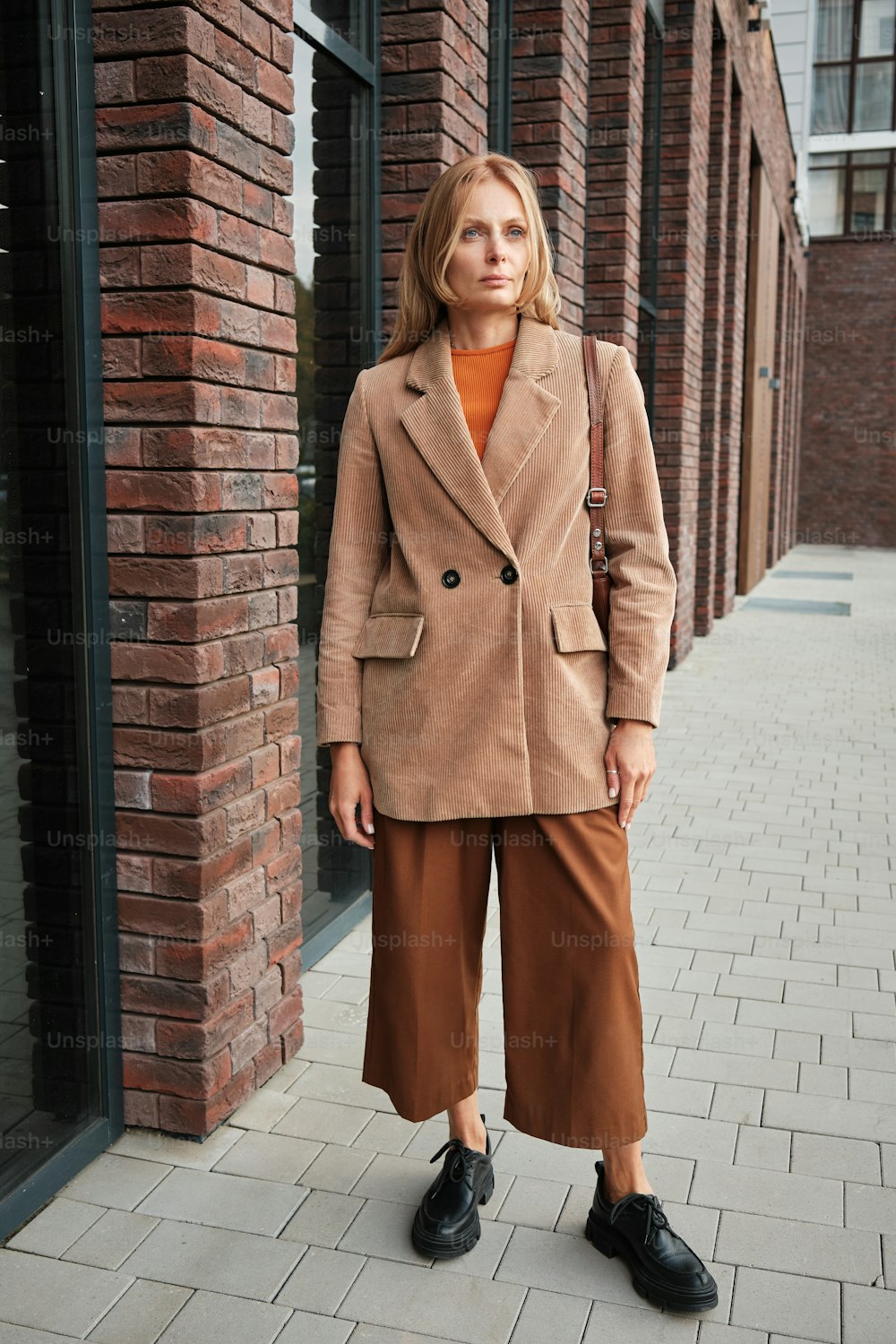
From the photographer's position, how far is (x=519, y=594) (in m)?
2.43

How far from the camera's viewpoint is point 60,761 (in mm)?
2949

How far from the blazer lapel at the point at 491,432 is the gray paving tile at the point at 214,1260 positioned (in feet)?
4.89

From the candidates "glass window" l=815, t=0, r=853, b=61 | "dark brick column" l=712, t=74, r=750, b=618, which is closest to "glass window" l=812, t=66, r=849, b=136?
"glass window" l=815, t=0, r=853, b=61

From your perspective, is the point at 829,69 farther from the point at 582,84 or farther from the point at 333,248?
the point at 333,248

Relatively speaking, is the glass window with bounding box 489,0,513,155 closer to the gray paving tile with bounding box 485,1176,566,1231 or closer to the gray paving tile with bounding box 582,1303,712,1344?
the gray paving tile with bounding box 485,1176,566,1231

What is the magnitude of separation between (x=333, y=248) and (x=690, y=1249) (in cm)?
330

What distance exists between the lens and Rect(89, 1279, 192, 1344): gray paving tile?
2.42 metres

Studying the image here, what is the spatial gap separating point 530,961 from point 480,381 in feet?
3.69

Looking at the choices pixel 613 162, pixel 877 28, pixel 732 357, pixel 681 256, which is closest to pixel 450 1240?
pixel 613 162

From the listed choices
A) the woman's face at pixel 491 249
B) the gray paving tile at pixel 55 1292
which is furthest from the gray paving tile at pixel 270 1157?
the woman's face at pixel 491 249

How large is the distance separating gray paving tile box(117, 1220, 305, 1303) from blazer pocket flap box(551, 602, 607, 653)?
4.46 feet

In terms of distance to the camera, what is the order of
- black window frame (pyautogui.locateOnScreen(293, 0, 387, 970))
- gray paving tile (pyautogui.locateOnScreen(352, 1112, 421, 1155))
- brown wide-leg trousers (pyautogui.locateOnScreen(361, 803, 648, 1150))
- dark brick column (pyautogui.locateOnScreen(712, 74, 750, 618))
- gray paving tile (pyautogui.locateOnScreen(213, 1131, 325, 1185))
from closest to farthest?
brown wide-leg trousers (pyautogui.locateOnScreen(361, 803, 648, 1150))
gray paving tile (pyautogui.locateOnScreen(213, 1131, 325, 1185))
gray paving tile (pyautogui.locateOnScreen(352, 1112, 421, 1155))
black window frame (pyautogui.locateOnScreen(293, 0, 387, 970))
dark brick column (pyautogui.locateOnScreen(712, 74, 750, 618))

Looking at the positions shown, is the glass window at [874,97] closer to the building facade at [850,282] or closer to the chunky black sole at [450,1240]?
the building facade at [850,282]

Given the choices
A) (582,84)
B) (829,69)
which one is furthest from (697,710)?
(829,69)
